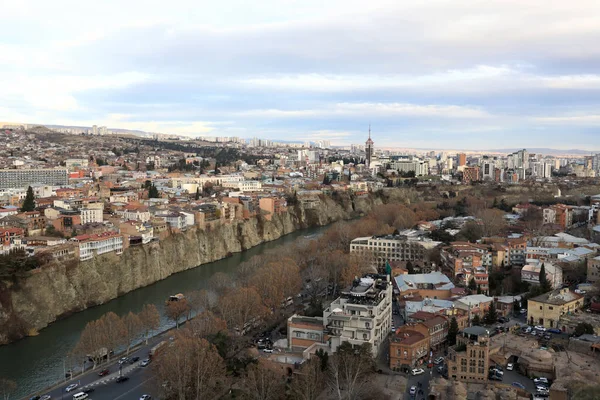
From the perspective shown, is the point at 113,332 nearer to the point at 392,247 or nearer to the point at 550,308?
the point at 550,308

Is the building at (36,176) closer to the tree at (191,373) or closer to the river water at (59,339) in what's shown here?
the river water at (59,339)

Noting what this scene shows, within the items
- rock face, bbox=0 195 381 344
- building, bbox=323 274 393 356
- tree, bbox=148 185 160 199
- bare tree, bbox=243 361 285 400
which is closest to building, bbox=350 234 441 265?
rock face, bbox=0 195 381 344

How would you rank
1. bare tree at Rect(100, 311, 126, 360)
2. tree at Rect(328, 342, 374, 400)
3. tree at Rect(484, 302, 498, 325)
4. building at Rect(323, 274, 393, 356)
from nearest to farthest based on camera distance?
tree at Rect(328, 342, 374, 400), building at Rect(323, 274, 393, 356), bare tree at Rect(100, 311, 126, 360), tree at Rect(484, 302, 498, 325)

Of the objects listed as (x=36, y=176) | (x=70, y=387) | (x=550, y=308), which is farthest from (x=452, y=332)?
(x=36, y=176)

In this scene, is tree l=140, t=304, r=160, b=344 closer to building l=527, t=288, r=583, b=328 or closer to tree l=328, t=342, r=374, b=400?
tree l=328, t=342, r=374, b=400

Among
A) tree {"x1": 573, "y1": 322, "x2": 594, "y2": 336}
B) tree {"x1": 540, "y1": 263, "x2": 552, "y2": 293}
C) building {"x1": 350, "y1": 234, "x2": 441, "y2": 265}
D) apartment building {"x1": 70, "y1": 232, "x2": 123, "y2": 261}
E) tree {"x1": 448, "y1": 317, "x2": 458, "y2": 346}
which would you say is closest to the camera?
tree {"x1": 573, "y1": 322, "x2": 594, "y2": 336}

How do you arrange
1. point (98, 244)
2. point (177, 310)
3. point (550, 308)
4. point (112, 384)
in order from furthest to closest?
point (98, 244) → point (177, 310) → point (550, 308) → point (112, 384)
